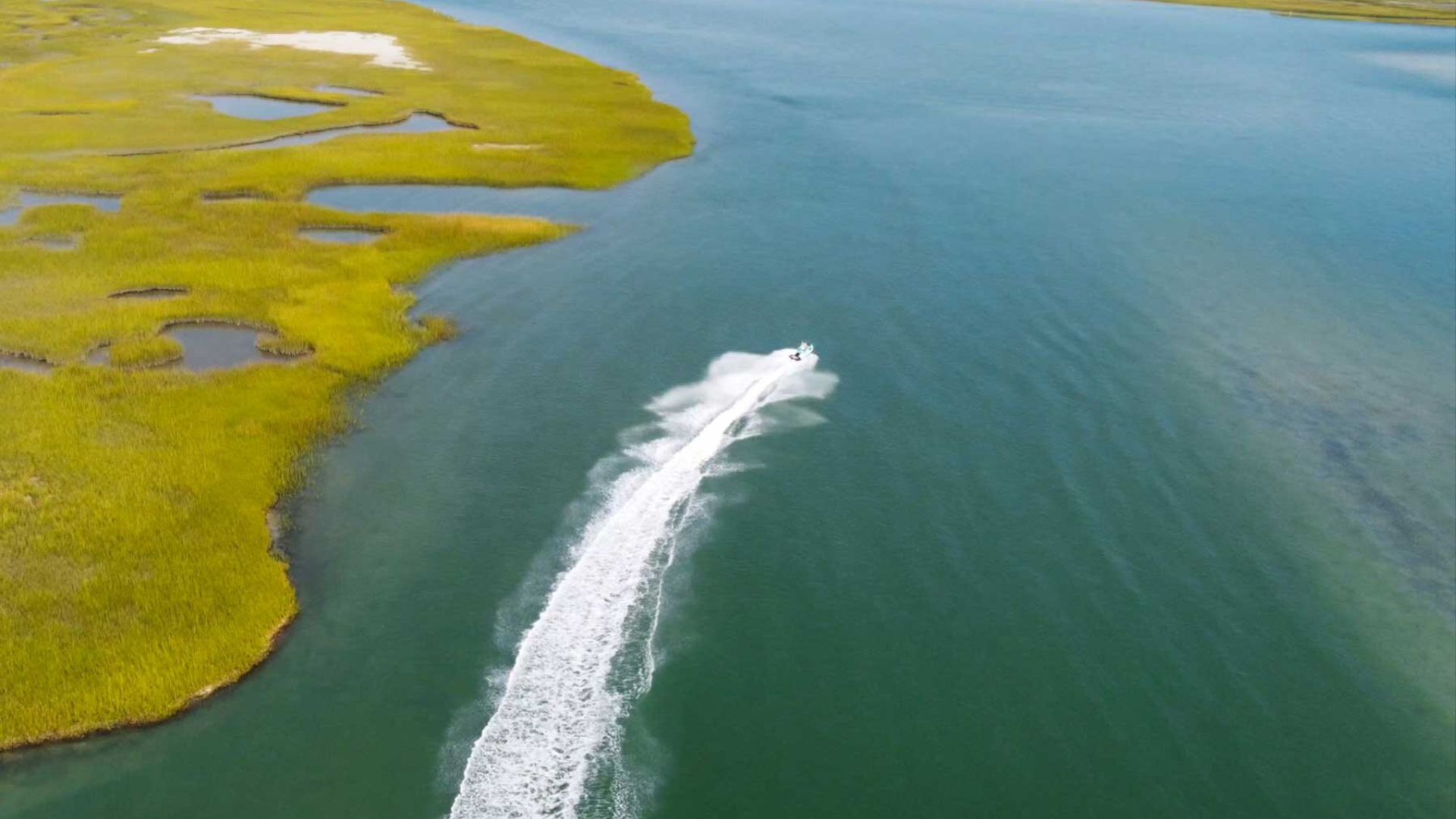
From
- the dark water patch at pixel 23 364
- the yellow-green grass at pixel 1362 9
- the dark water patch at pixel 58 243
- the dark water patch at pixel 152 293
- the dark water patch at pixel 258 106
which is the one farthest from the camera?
the yellow-green grass at pixel 1362 9

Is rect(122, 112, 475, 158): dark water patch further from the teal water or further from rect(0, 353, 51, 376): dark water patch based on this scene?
rect(0, 353, 51, 376): dark water patch

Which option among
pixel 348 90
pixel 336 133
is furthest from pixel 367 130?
pixel 348 90

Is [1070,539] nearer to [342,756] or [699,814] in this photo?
[699,814]

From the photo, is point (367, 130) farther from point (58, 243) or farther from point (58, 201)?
point (58, 243)

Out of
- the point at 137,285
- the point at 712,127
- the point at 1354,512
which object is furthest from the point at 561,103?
the point at 1354,512

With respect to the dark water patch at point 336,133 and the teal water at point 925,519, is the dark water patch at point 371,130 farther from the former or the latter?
the teal water at point 925,519

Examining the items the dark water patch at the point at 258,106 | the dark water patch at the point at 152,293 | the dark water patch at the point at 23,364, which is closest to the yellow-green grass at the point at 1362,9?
the dark water patch at the point at 258,106
